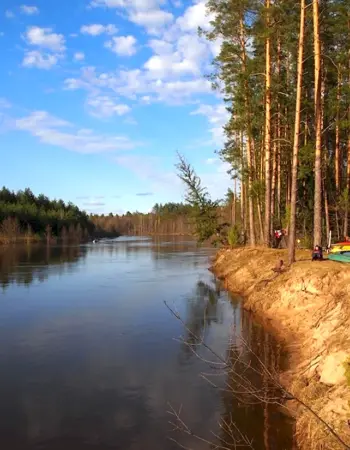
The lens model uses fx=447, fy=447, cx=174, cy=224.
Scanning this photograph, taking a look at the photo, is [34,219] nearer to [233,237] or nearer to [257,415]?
[233,237]

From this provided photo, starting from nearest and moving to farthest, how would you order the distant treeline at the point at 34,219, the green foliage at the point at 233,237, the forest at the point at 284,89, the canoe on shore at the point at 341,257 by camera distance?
the canoe on shore at the point at 341,257
the forest at the point at 284,89
the green foliage at the point at 233,237
the distant treeline at the point at 34,219

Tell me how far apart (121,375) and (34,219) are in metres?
86.1

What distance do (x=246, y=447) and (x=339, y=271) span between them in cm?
811

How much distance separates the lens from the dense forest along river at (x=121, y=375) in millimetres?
7152

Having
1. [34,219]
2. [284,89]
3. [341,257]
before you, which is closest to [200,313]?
[341,257]

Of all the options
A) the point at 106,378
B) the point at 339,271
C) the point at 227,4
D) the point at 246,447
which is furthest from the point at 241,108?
the point at 246,447

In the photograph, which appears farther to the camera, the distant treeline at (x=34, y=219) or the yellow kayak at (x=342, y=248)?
the distant treeline at (x=34, y=219)

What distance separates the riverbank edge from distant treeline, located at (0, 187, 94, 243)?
6301 cm

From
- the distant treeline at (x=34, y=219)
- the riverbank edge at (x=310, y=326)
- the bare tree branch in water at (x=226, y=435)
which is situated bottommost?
the bare tree branch in water at (x=226, y=435)

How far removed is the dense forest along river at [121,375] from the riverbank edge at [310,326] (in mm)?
572

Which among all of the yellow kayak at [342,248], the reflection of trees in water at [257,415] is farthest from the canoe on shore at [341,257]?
the reflection of trees in water at [257,415]

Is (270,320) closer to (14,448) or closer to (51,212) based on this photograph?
(14,448)

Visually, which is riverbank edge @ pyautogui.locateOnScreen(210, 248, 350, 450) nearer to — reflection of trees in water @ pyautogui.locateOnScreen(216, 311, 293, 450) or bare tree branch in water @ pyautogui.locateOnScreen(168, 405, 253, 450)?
reflection of trees in water @ pyautogui.locateOnScreen(216, 311, 293, 450)

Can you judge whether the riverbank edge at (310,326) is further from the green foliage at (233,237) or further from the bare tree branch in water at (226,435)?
the green foliage at (233,237)
